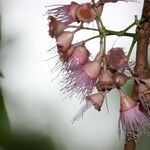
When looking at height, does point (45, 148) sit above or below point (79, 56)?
below

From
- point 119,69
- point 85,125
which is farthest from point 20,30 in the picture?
point 119,69

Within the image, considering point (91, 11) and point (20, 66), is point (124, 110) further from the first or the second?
point (20, 66)

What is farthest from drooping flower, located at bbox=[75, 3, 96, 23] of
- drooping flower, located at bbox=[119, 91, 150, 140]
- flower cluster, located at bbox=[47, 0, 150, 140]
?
drooping flower, located at bbox=[119, 91, 150, 140]

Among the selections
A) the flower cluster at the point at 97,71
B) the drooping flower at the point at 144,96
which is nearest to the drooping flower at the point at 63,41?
the flower cluster at the point at 97,71

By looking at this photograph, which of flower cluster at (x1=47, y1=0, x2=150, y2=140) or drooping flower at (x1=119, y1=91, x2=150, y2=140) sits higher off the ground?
flower cluster at (x1=47, y1=0, x2=150, y2=140)

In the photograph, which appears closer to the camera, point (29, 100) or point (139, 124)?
point (139, 124)

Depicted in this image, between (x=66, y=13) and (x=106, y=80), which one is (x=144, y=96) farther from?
(x=66, y=13)

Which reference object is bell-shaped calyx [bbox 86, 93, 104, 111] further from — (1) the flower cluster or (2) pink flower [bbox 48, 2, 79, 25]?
(2) pink flower [bbox 48, 2, 79, 25]
